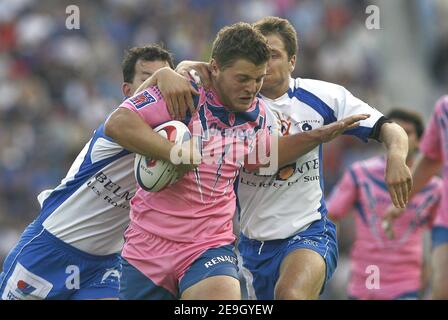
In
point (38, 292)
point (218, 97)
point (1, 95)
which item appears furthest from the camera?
point (1, 95)

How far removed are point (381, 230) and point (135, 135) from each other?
448 cm

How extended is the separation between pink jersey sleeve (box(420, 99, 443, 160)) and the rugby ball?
3.49 meters

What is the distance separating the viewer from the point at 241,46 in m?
6.67

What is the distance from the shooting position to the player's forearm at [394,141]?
7.06 meters

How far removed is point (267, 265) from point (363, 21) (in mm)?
12094

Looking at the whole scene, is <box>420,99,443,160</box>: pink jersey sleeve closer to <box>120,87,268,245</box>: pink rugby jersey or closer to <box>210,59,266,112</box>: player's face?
<box>120,87,268,245</box>: pink rugby jersey

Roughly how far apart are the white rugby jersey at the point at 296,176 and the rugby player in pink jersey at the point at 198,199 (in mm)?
687

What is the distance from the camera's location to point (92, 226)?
7363mm

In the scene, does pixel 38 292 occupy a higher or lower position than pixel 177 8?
lower

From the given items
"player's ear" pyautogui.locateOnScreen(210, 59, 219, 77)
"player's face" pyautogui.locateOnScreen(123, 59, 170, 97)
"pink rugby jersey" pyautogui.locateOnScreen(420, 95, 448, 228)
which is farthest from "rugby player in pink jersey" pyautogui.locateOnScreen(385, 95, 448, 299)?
"player's ear" pyautogui.locateOnScreen(210, 59, 219, 77)

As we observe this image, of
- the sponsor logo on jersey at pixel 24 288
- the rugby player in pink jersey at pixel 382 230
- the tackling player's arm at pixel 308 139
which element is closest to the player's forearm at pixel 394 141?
the tackling player's arm at pixel 308 139

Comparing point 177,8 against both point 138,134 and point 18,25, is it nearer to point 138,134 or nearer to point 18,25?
point 18,25

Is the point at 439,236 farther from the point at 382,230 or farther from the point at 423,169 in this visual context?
the point at 382,230
